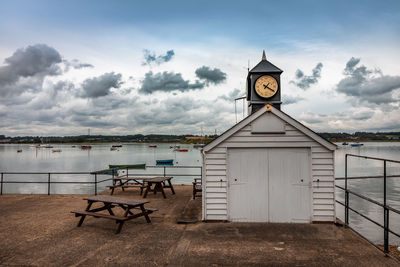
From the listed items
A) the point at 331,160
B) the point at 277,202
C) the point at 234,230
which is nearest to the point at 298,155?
the point at 331,160

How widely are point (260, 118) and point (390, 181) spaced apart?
2857 cm

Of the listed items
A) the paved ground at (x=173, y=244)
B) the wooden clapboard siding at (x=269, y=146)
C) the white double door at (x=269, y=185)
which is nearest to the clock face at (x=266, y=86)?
the wooden clapboard siding at (x=269, y=146)

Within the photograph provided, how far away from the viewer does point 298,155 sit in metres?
7.32

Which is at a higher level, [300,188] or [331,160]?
[331,160]

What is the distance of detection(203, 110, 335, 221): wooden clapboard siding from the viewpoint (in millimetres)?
7152

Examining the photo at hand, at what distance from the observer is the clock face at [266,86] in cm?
884

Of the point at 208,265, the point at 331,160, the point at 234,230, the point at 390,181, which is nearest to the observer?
the point at 208,265

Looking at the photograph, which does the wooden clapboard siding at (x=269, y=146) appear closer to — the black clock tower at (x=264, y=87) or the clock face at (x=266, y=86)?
the black clock tower at (x=264, y=87)

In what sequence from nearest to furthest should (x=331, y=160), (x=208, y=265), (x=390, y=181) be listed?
(x=208, y=265)
(x=331, y=160)
(x=390, y=181)

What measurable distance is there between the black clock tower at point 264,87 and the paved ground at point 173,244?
3.82 meters

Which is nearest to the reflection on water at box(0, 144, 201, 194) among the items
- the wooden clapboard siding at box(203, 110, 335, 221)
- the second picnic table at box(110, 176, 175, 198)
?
the second picnic table at box(110, 176, 175, 198)

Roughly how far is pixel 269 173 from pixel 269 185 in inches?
12.6

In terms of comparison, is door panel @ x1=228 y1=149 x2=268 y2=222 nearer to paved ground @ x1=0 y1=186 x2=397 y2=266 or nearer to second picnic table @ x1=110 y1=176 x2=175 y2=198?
paved ground @ x1=0 y1=186 x2=397 y2=266

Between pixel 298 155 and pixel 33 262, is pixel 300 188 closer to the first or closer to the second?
pixel 298 155
